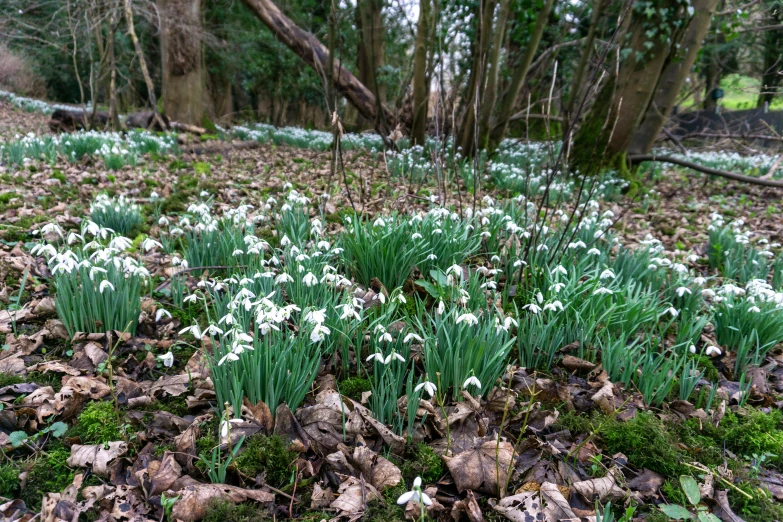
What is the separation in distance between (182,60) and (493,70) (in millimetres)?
7191

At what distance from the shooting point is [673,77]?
748 cm

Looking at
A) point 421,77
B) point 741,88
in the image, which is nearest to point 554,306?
point 741,88

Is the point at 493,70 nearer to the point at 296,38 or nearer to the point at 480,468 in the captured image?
the point at 296,38

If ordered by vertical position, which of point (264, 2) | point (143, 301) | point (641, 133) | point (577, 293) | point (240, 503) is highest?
point (264, 2)

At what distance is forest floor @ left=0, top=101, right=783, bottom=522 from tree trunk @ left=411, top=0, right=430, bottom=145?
519 centimetres

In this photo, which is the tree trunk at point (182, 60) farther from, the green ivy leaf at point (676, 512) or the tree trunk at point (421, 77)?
the green ivy leaf at point (676, 512)

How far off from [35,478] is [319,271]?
1.54 meters

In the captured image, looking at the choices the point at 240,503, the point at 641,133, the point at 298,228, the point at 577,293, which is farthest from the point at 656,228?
the point at 240,503

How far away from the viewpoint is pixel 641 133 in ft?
26.1

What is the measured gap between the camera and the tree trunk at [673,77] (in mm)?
6758

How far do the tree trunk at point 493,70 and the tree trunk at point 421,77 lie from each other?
3.25 feet

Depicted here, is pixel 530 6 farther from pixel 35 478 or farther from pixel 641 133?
pixel 35 478

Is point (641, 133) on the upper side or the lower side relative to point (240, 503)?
upper

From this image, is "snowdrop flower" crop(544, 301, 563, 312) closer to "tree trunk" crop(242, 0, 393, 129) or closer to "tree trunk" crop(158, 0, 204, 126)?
"tree trunk" crop(242, 0, 393, 129)
